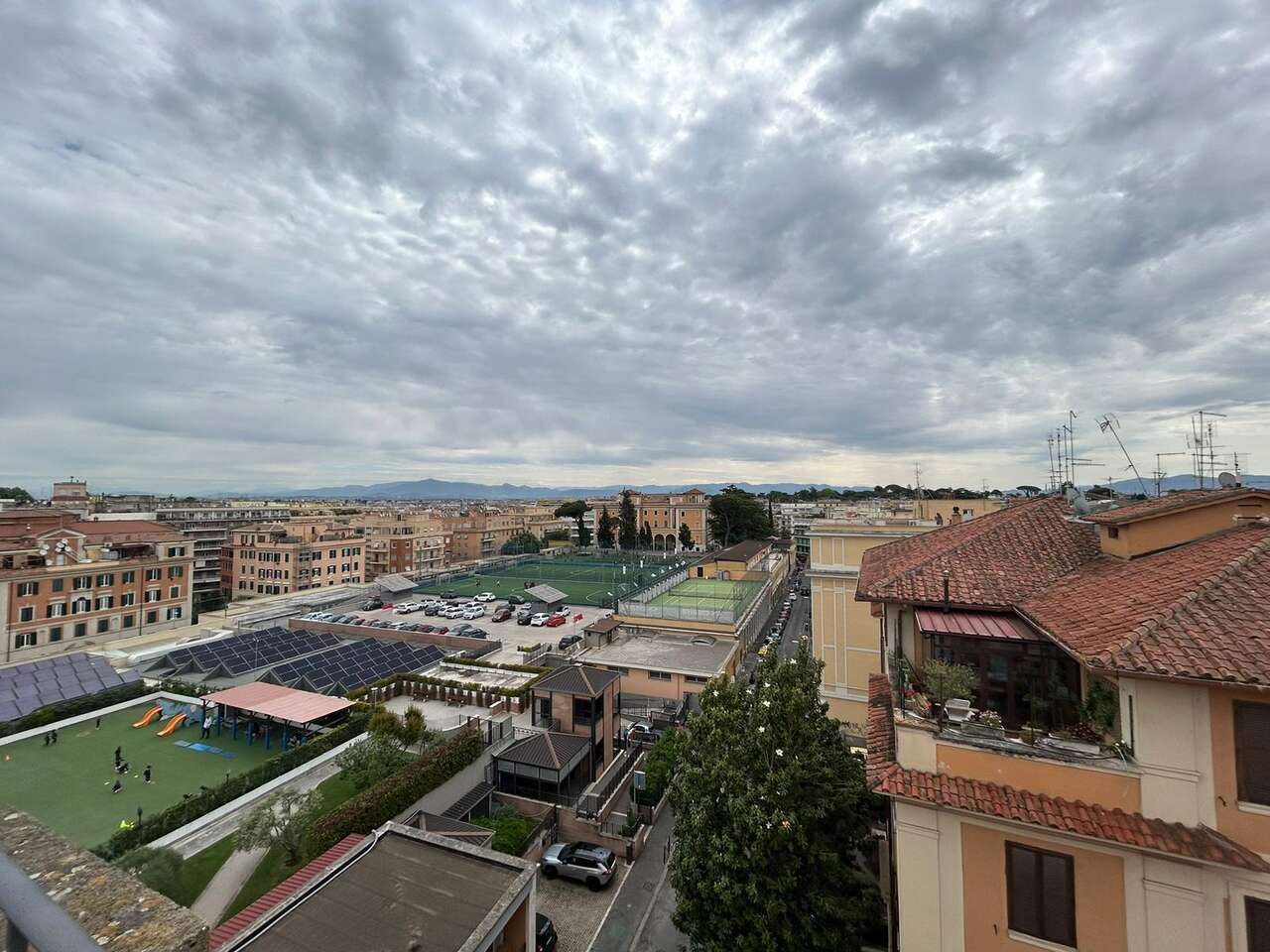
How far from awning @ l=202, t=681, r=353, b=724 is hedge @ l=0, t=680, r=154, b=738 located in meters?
6.71

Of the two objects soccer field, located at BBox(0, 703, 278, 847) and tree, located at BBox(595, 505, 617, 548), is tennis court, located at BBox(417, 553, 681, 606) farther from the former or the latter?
soccer field, located at BBox(0, 703, 278, 847)

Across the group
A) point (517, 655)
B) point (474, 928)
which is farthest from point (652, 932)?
point (517, 655)

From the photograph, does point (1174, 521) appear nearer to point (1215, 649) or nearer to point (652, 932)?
point (1215, 649)

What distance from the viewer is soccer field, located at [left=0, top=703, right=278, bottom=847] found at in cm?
1789

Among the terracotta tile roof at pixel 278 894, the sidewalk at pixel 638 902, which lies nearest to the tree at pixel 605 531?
the sidewalk at pixel 638 902

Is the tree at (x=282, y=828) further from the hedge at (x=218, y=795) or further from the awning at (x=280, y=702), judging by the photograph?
the awning at (x=280, y=702)

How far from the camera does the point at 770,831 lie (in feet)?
32.8

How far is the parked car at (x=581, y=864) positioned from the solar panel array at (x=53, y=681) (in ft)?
86.3

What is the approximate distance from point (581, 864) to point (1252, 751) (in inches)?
639

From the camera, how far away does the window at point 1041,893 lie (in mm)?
6820

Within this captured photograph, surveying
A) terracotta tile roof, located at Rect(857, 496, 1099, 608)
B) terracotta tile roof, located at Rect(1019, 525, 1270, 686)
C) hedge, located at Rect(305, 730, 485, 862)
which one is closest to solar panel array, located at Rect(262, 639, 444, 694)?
hedge, located at Rect(305, 730, 485, 862)

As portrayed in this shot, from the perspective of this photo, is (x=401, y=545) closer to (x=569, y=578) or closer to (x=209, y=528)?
(x=569, y=578)

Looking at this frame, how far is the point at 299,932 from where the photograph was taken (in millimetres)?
9055

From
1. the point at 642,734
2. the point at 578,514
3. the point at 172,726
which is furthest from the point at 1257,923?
the point at 578,514
